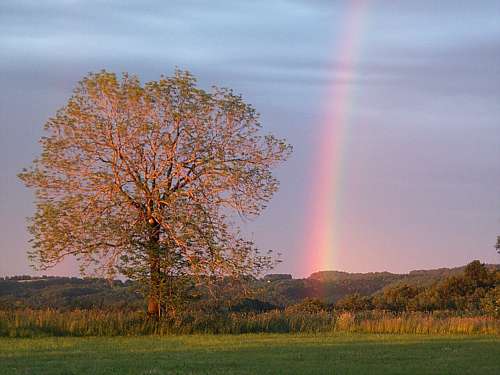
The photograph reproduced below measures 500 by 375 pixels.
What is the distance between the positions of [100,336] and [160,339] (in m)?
3.10

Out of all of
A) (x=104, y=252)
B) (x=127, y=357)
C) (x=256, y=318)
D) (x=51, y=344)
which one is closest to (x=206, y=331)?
(x=256, y=318)

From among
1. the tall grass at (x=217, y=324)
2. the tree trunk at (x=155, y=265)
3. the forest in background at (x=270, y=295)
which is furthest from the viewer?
the forest in background at (x=270, y=295)

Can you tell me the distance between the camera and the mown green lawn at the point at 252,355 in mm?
19359

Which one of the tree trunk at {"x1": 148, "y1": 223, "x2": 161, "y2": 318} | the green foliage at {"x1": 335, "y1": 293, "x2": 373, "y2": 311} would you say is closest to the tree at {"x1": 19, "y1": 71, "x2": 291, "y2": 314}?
the tree trunk at {"x1": 148, "y1": 223, "x2": 161, "y2": 318}

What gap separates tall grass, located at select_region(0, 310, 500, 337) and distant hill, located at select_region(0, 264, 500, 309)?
157cm

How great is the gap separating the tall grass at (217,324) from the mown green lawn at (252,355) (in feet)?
7.72

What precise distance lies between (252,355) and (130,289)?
15205 mm

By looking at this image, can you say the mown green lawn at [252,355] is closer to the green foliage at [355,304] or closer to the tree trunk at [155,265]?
the tree trunk at [155,265]

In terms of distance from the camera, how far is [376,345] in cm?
2770

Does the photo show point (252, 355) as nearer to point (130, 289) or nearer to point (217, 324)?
point (217, 324)

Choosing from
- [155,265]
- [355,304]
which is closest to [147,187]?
[155,265]

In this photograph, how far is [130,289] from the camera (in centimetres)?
→ 3741

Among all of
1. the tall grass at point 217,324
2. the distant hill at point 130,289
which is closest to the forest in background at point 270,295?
the distant hill at point 130,289

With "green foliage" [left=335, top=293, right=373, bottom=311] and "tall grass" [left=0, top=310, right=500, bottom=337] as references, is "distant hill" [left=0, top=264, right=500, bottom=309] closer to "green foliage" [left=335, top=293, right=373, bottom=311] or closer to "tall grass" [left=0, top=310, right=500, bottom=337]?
"tall grass" [left=0, top=310, right=500, bottom=337]
